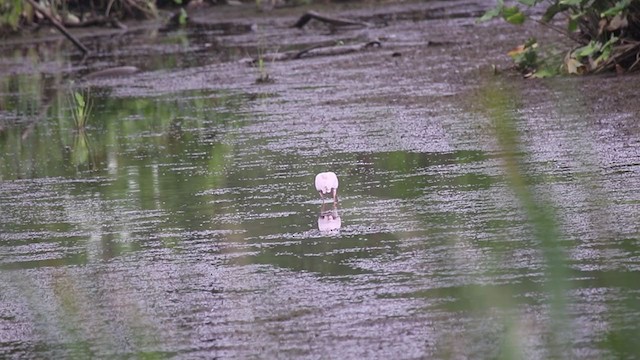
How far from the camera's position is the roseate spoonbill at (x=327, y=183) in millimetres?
7219

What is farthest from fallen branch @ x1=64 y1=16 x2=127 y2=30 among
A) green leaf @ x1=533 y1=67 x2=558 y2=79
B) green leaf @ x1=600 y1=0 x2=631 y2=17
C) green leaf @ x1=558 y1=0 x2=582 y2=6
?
green leaf @ x1=600 y1=0 x2=631 y2=17

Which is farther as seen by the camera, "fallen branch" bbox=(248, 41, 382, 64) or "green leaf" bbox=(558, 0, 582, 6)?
"fallen branch" bbox=(248, 41, 382, 64)

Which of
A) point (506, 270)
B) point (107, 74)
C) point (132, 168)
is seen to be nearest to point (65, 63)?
point (107, 74)

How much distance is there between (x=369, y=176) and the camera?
808cm

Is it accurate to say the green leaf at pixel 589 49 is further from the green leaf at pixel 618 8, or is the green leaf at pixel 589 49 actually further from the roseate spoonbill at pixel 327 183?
the roseate spoonbill at pixel 327 183

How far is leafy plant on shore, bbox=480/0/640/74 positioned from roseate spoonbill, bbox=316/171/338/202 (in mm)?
4565

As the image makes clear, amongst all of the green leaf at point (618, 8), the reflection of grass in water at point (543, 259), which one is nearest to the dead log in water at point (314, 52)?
the green leaf at point (618, 8)

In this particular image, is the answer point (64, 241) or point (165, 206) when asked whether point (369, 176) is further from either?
point (64, 241)

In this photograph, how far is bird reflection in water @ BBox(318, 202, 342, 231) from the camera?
6.82 metres

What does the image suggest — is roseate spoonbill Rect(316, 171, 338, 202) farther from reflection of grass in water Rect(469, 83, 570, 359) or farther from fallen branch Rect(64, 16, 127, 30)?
fallen branch Rect(64, 16, 127, 30)

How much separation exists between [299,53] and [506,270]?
1139cm

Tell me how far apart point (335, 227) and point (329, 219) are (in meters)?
0.20

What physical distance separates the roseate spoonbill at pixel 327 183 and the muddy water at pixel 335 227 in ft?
0.27

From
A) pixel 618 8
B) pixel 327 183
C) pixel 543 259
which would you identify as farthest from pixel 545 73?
pixel 543 259
